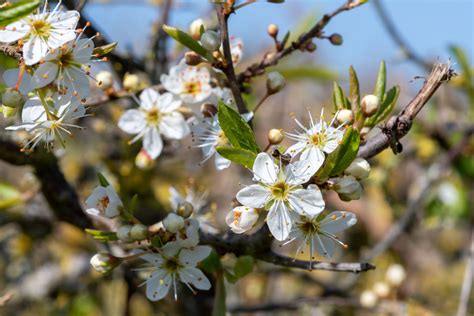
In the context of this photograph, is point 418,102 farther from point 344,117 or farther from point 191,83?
point 191,83

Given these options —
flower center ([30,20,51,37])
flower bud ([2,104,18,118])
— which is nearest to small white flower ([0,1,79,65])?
flower center ([30,20,51,37])

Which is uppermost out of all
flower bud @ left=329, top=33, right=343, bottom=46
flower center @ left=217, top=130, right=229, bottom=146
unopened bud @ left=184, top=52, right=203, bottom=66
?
flower bud @ left=329, top=33, right=343, bottom=46

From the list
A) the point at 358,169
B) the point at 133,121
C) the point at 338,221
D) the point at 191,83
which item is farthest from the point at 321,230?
the point at 133,121

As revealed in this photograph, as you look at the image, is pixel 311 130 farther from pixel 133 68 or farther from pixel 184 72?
pixel 133 68

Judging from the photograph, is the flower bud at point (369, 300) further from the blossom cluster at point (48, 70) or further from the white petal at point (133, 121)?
the blossom cluster at point (48, 70)

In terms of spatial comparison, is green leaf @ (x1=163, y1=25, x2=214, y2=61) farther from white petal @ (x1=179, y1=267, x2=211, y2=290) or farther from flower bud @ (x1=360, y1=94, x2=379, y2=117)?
→ white petal @ (x1=179, y1=267, x2=211, y2=290)

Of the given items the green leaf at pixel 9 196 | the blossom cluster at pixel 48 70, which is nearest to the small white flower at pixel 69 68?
the blossom cluster at pixel 48 70

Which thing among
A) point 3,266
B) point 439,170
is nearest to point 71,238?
point 3,266
